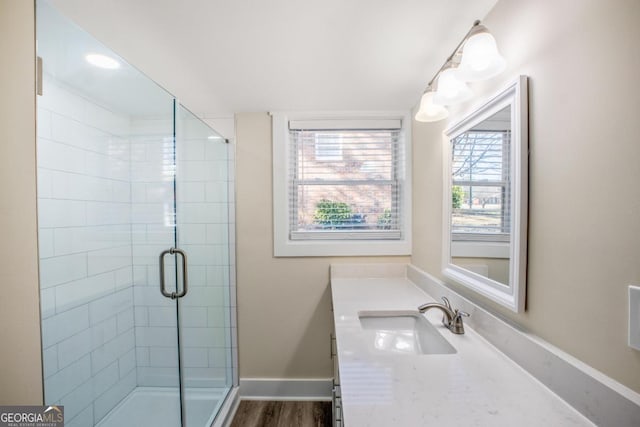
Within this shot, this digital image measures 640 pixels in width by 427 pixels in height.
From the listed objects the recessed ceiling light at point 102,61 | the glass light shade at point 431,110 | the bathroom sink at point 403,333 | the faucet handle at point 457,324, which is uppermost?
the recessed ceiling light at point 102,61

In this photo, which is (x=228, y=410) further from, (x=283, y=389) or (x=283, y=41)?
(x=283, y=41)

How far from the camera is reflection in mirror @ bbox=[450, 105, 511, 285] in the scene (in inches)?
39.2

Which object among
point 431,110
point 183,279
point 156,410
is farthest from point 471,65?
point 156,410

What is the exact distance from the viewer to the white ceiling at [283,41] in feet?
3.42

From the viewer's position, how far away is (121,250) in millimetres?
1342

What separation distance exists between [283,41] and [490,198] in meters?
1.11

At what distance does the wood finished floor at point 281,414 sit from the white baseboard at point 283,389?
39mm

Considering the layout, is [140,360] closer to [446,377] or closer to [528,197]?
[446,377]

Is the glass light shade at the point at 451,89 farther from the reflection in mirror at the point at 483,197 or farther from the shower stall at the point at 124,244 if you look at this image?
the shower stall at the point at 124,244

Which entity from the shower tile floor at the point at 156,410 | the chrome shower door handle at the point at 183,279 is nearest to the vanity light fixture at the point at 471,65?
the chrome shower door handle at the point at 183,279

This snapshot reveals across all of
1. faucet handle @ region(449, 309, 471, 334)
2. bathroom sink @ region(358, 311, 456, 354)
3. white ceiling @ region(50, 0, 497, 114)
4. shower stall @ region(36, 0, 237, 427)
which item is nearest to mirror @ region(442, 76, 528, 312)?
faucet handle @ region(449, 309, 471, 334)

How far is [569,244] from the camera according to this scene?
0.75m

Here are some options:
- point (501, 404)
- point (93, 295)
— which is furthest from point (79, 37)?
point (501, 404)

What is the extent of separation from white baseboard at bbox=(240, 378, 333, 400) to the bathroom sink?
1.01m
